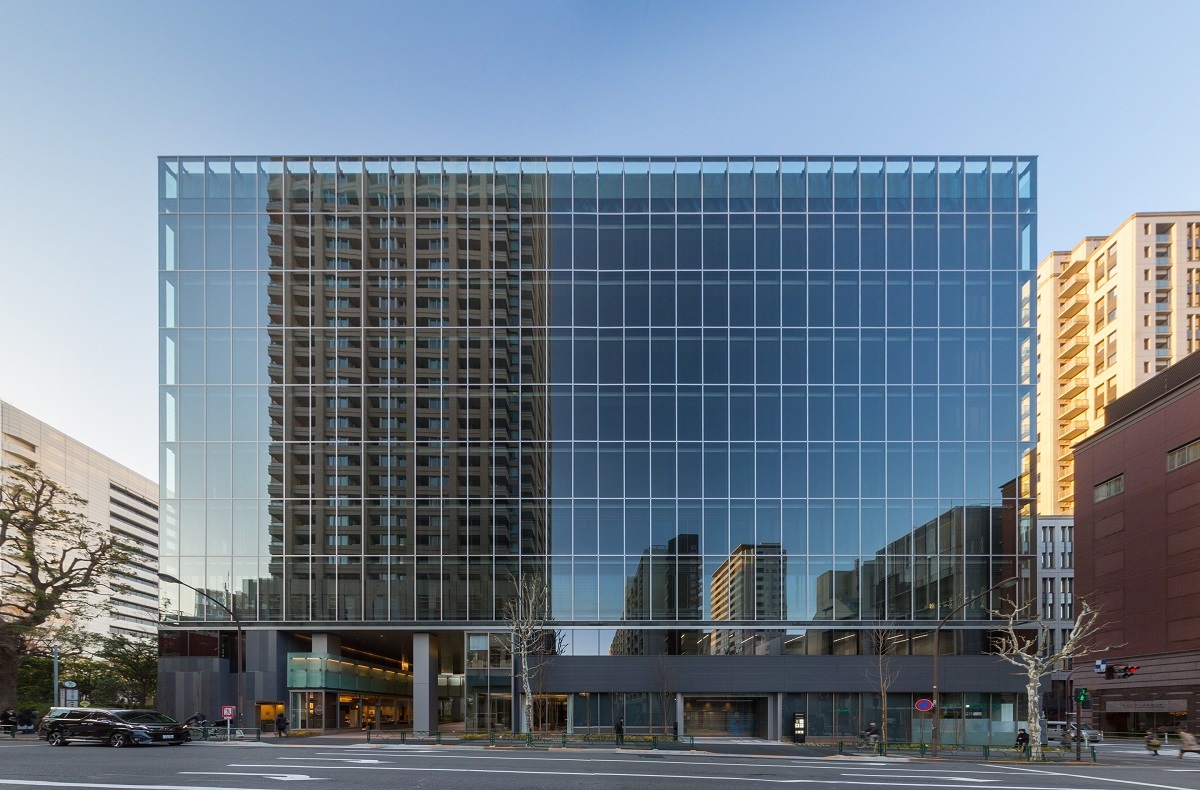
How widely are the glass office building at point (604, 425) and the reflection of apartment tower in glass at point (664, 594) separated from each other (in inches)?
6.6

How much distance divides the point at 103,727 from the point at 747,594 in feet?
110

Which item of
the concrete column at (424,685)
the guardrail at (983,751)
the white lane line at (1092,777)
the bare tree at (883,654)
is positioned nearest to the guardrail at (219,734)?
the concrete column at (424,685)

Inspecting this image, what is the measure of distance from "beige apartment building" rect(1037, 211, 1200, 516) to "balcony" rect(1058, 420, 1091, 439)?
14 centimetres

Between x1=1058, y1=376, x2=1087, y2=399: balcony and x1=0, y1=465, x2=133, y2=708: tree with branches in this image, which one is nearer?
x1=0, y1=465, x2=133, y2=708: tree with branches

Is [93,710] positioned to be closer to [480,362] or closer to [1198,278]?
[480,362]

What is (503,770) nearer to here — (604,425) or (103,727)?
(103,727)

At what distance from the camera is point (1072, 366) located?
417 feet

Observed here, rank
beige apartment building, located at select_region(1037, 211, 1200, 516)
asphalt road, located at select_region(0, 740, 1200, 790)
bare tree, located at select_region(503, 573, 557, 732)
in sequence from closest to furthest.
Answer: asphalt road, located at select_region(0, 740, 1200, 790) → bare tree, located at select_region(503, 573, 557, 732) → beige apartment building, located at select_region(1037, 211, 1200, 516)

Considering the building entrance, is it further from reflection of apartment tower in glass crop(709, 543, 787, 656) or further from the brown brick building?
the brown brick building

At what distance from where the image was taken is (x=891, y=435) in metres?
55.3

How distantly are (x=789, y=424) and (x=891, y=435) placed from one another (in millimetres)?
6140

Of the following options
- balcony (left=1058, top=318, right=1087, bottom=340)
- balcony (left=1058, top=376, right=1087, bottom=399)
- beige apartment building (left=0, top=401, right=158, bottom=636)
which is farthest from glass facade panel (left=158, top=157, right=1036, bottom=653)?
beige apartment building (left=0, top=401, right=158, bottom=636)

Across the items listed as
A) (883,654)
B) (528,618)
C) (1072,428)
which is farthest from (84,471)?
(1072,428)

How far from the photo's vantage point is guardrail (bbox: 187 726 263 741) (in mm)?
44578
